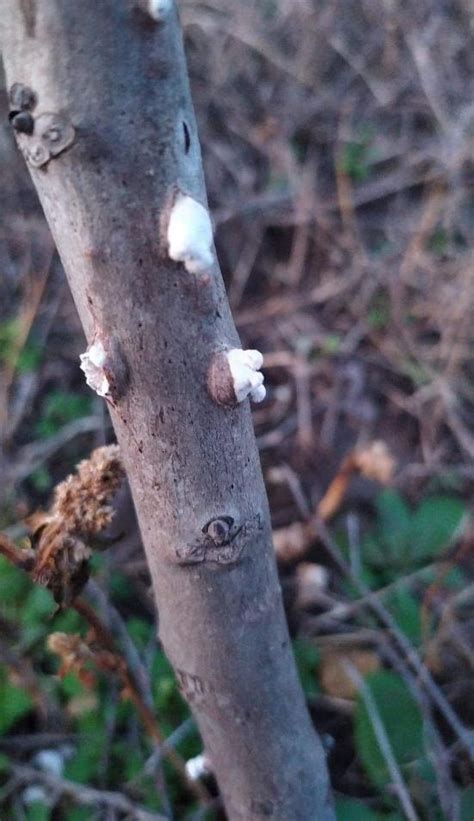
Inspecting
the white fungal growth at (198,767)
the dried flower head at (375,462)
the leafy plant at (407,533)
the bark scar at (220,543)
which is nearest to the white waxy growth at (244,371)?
the bark scar at (220,543)

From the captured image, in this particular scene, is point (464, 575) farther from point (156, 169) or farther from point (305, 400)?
point (156, 169)

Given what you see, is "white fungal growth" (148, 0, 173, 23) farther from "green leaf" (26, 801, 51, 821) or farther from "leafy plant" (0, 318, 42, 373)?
"leafy plant" (0, 318, 42, 373)

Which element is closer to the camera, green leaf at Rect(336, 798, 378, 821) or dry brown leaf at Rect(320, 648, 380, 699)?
green leaf at Rect(336, 798, 378, 821)

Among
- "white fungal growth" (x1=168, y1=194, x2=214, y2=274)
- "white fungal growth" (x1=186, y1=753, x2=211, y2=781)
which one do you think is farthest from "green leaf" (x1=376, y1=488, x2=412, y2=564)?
"white fungal growth" (x1=168, y1=194, x2=214, y2=274)

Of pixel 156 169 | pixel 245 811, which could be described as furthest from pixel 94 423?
pixel 156 169

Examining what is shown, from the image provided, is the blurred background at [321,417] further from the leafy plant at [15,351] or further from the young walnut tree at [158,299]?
the young walnut tree at [158,299]
